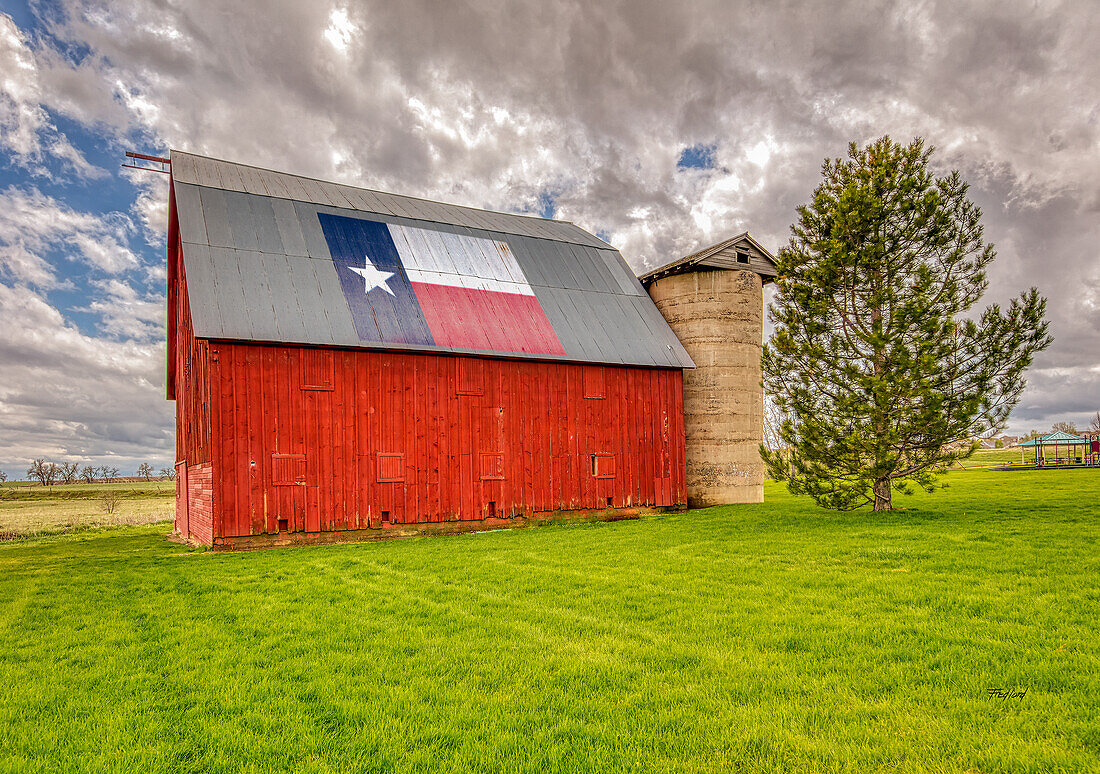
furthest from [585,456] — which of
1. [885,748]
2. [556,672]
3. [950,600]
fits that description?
[885,748]

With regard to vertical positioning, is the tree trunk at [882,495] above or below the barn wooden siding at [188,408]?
below

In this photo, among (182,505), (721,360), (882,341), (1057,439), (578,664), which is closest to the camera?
(578,664)

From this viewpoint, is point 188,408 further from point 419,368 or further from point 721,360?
point 721,360

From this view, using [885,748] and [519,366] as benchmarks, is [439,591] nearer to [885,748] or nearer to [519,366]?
[885,748]

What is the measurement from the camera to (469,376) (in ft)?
59.3

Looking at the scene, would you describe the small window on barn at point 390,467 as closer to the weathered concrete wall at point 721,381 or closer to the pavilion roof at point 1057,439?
the weathered concrete wall at point 721,381

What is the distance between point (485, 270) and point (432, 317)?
3.47 metres

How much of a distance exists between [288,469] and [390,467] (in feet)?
7.97

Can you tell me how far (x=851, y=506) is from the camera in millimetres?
16344

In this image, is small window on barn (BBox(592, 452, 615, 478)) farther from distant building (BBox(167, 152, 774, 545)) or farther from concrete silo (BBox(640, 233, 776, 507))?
concrete silo (BBox(640, 233, 776, 507))

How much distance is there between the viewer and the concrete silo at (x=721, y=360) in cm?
2258

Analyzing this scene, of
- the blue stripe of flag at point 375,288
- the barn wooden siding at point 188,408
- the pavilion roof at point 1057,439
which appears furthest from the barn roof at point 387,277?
the pavilion roof at point 1057,439

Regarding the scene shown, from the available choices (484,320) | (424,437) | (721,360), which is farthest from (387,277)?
(721,360)
